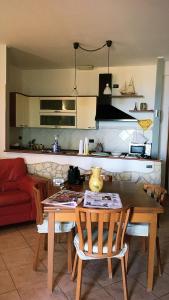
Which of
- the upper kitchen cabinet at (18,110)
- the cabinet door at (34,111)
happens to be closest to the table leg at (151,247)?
the upper kitchen cabinet at (18,110)

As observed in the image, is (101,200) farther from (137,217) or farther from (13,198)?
(13,198)

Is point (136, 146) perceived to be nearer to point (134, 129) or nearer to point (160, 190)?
point (134, 129)

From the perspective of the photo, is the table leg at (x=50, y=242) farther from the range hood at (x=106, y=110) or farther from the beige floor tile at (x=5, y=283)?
the range hood at (x=106, y=110)

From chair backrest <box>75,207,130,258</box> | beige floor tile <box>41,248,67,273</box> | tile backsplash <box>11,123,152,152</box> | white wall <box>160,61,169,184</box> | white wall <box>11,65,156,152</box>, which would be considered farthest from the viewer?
tile backsplash <box>11,123,152,152</box>

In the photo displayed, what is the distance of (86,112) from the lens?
16.9ft

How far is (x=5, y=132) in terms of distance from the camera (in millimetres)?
4133

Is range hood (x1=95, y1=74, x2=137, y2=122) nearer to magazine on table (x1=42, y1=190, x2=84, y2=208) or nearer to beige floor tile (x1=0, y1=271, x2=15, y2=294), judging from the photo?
magazine on table (x1=42, y1=190, x2=84, y2=208)

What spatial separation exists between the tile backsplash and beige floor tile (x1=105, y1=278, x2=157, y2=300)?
337 centimetres

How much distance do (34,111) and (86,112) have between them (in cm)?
114

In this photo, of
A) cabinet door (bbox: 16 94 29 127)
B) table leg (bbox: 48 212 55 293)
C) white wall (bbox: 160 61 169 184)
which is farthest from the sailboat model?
table leg (bbox: 48 212 55 293)

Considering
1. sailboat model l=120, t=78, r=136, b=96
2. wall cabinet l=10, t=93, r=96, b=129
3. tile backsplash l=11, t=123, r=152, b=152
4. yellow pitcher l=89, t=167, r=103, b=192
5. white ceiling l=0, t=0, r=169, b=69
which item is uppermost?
white ceiling l=0, t=0, r=169, b=69

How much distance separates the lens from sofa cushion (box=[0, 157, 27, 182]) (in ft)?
12.2

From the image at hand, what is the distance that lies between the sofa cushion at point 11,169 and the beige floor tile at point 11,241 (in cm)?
89

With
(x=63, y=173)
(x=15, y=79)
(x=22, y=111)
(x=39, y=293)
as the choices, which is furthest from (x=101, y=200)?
(x=15, y=79)
